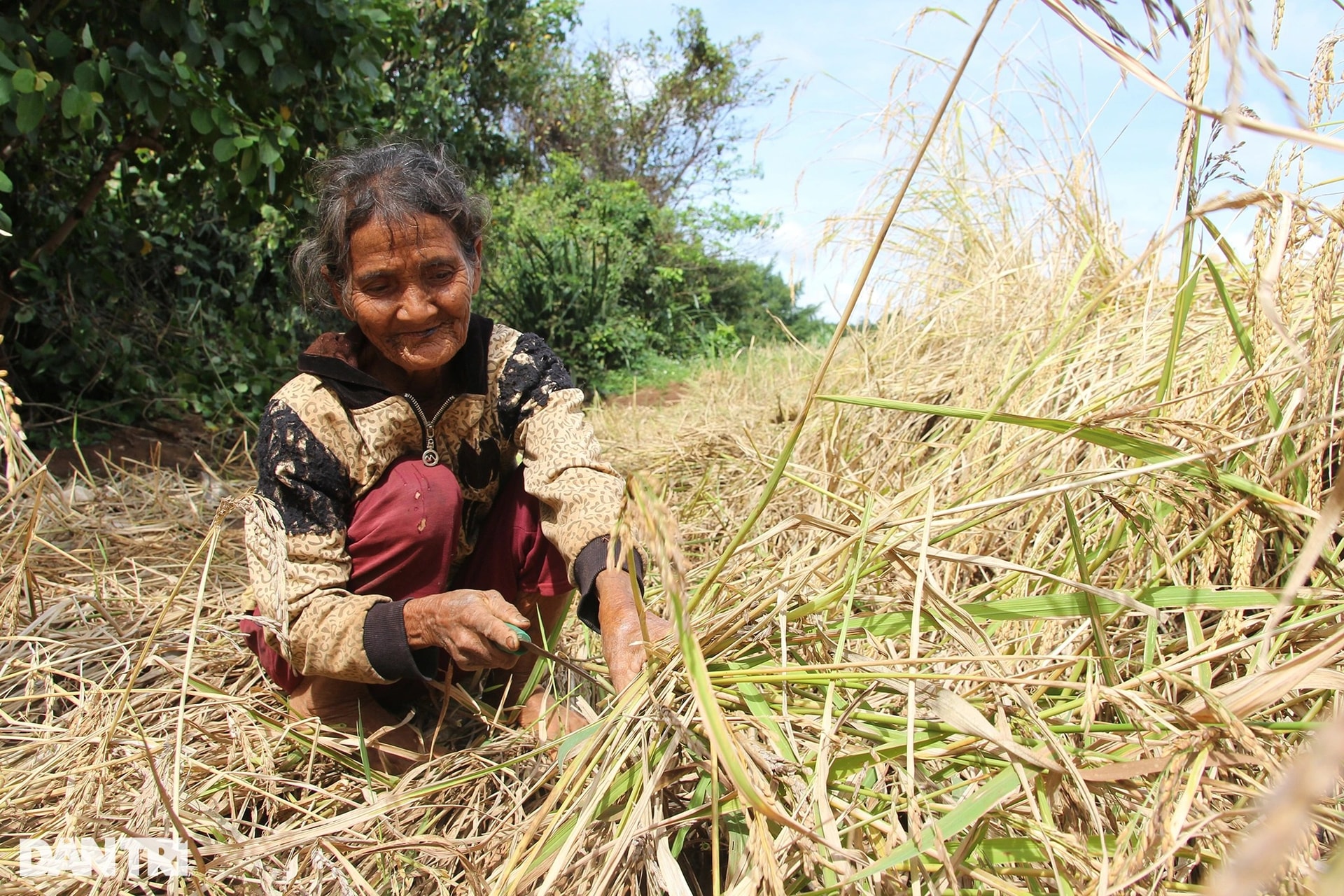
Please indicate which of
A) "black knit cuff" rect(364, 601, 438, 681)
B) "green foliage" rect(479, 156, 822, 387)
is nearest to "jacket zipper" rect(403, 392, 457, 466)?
"black knit cuff" rect(364, 601, 438, 681)

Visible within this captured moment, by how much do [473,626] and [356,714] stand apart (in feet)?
1.75

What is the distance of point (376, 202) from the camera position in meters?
1.57

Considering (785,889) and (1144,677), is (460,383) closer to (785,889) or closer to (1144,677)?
(785,889)

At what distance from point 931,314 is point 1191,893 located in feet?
8.10

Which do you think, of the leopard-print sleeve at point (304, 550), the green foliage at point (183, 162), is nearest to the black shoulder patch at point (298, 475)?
the leopard-print sleeve at point (304, 550)

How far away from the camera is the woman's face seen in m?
1.56

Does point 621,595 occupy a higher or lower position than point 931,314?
lower

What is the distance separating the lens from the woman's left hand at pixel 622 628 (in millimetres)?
1264

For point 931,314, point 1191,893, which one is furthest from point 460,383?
point 931,314

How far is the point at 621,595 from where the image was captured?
140 cm

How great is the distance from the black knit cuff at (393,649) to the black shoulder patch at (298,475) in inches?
10.1

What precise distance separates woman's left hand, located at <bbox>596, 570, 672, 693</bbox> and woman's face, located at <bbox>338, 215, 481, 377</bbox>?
0.53 metres

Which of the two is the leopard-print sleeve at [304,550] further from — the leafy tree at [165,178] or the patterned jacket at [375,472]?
the leafy tree at [165,178]

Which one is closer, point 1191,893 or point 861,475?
point 1191,893
